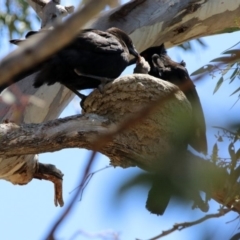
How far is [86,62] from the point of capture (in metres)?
3.58

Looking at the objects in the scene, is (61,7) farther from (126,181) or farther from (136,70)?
(126,181)

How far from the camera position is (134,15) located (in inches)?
167

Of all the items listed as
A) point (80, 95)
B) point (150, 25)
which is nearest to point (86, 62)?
point (80, 95)

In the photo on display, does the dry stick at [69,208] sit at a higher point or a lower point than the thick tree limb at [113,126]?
higher

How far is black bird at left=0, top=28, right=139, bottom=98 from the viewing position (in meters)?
3.46

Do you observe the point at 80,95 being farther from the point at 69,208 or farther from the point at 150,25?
the point at 69,208

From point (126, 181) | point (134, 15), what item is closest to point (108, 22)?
point (134, 15)

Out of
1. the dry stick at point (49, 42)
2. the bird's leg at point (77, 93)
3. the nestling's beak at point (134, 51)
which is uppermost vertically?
the dry stick at point (49, 42)

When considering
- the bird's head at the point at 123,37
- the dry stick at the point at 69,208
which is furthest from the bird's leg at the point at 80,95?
the dry stick at the point at 69,208

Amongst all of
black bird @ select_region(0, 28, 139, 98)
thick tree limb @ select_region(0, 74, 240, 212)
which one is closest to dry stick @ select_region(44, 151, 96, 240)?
thick tree limb @ select_region(0, 74, 240, 212)

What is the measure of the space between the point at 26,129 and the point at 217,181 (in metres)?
1.42

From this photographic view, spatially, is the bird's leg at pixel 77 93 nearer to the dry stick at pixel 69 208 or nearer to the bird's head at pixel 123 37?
the bird's head at pixel 123 37

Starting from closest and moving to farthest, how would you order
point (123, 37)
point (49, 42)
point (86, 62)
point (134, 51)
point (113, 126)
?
point (49, 42) < point (113, 126) < point (86, 62) < point (123, 37) < point (134, 51)

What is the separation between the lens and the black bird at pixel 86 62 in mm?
3461
